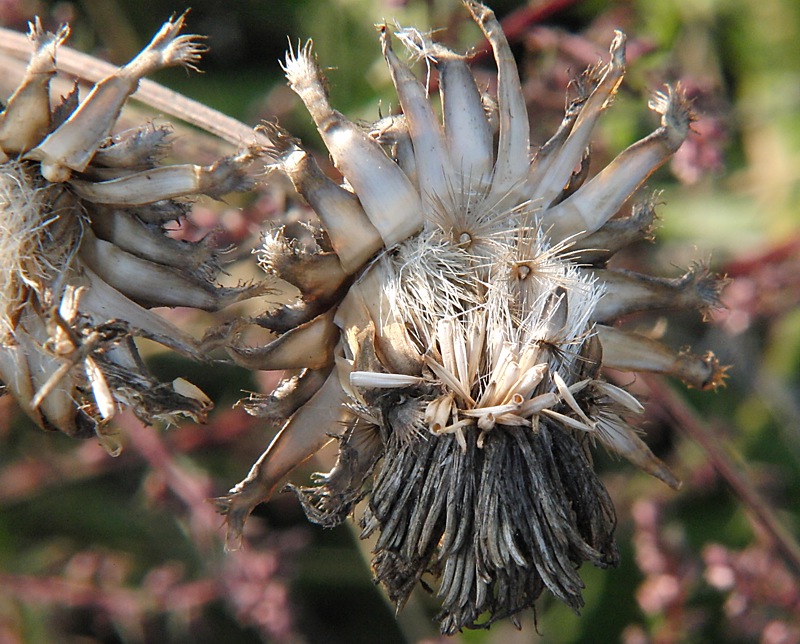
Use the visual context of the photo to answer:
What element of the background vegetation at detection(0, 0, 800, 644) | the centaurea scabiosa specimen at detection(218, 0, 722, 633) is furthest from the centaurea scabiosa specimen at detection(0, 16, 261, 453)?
the background vegetation at detection(0, 0, 800, 644)

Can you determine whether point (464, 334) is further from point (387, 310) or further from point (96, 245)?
point (96, 245)

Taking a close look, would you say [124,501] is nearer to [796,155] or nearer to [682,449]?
[682,449]

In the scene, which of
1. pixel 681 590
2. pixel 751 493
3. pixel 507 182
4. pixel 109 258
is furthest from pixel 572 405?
pixel 681 590

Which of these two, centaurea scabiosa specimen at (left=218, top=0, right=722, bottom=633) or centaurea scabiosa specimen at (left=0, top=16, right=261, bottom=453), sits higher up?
centaurea scabiosa specimen at (left=0, top=16, right=261, bottom=453)

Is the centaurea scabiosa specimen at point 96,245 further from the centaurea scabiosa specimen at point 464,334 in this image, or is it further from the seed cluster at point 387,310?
the centaurea scabiosa specimen at point 464,334

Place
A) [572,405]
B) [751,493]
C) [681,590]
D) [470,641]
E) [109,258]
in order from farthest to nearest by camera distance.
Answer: [470,641] → [681,590] → [751,493] → [109,258] → [572,405]

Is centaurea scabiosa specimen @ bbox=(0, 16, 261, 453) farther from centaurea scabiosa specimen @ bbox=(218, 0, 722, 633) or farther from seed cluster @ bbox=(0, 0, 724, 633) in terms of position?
centaurea scabiosa specimen @ bbox=(218, 0, 722, 633)
